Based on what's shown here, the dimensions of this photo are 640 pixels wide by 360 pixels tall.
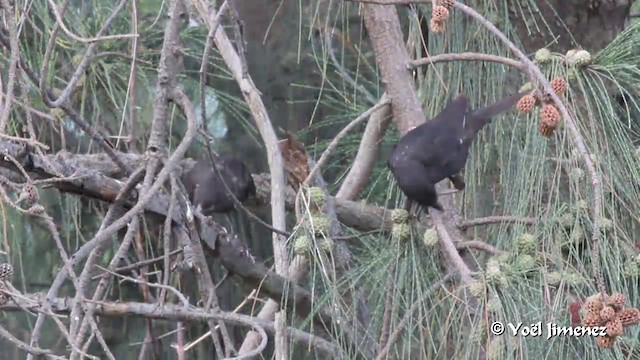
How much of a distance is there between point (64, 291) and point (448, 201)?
142 centimetres

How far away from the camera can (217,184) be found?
2299 millimetres

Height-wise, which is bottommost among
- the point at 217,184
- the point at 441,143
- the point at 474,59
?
the point at 217,184

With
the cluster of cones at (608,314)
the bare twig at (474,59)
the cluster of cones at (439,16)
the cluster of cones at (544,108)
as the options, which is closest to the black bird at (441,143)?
the bare twig at (474,59)

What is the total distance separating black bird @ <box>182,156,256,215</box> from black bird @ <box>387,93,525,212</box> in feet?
1.52

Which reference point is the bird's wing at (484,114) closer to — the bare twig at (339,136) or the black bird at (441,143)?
the black bird at (441,143)

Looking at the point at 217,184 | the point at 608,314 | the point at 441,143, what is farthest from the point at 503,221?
the point at 217,184

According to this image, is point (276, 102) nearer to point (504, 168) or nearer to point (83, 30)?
point (83, 30)

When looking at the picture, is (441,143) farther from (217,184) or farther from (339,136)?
(217,184)

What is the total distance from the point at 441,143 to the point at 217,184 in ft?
2.06

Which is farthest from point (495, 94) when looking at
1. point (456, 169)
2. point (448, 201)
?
point (448, 201)

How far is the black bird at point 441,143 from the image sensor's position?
1800 mm

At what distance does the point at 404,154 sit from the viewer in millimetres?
1861

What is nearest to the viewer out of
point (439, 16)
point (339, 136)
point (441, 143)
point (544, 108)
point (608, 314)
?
point (608, 314)

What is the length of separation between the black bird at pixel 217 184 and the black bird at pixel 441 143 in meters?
0.46
